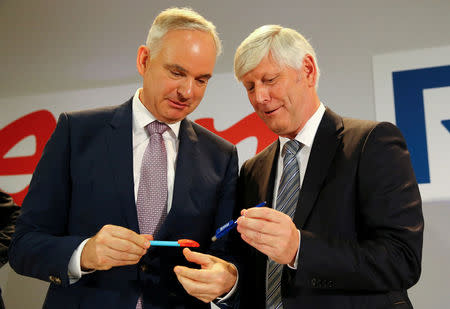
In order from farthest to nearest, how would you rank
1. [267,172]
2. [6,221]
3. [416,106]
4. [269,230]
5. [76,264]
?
[416,106], [6,221], [267,172], [76,264], [269,230]

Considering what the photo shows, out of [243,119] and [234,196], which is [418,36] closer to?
[243,119]

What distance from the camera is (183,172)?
1769 millimetres

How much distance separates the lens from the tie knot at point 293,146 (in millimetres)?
1847

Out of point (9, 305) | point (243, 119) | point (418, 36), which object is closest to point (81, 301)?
point (243, 119)

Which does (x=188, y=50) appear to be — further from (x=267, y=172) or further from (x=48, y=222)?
(x=48, y=222)

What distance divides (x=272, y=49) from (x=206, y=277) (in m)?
0.91

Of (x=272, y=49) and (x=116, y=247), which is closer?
(x=116, y=247)

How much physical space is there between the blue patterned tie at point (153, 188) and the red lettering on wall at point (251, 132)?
131cm

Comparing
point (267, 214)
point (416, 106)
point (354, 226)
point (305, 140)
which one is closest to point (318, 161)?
point (305, 140)

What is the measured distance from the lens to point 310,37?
10.00ft

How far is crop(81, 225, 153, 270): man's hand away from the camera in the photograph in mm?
1413

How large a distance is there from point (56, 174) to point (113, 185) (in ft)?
0.66

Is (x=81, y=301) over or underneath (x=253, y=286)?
over

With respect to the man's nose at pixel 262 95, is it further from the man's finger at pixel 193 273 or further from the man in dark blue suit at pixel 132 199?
the man's finger at pixel 193 273
